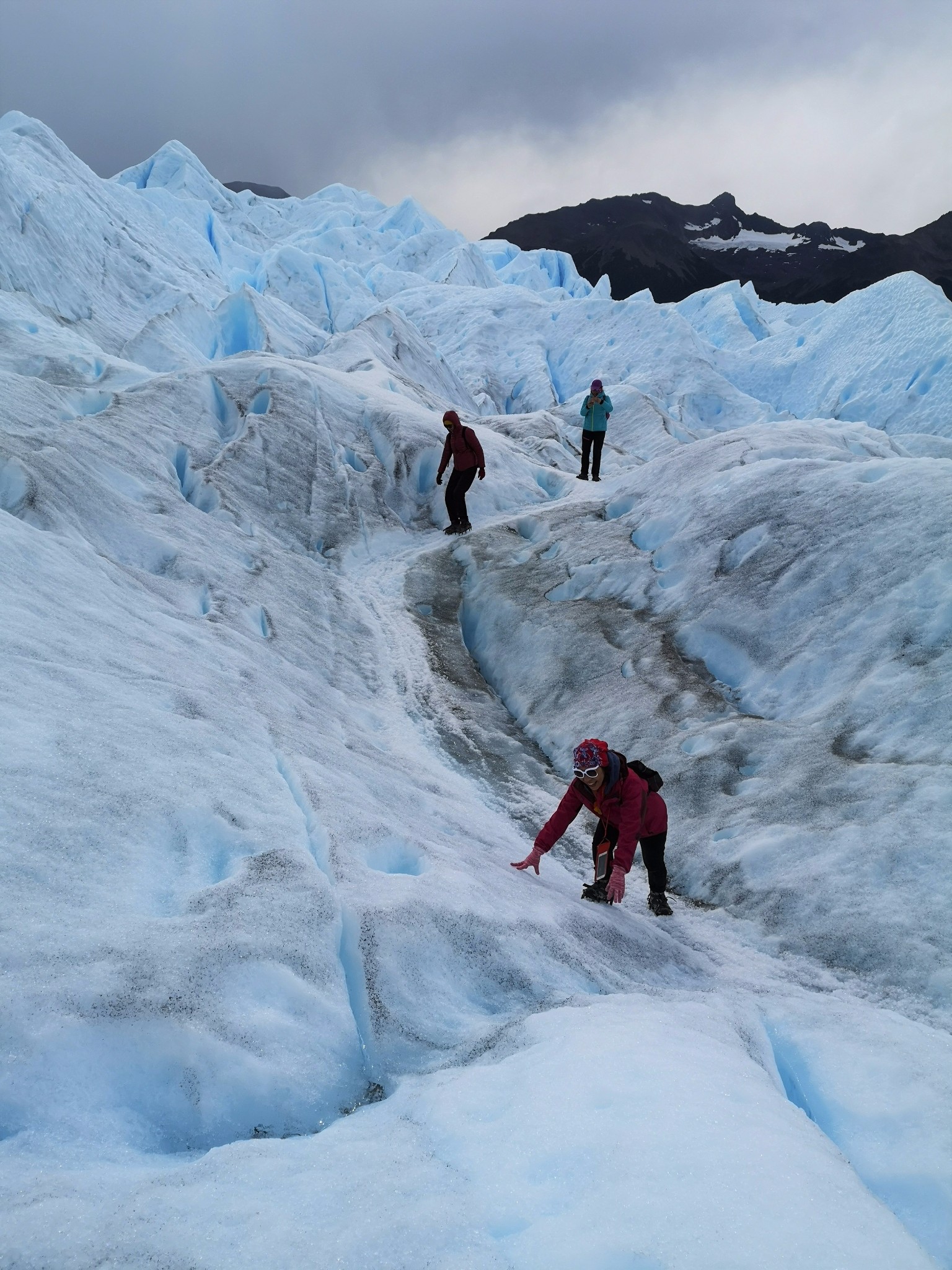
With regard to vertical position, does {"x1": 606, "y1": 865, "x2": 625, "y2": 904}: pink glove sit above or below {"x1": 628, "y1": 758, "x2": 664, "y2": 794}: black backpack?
below

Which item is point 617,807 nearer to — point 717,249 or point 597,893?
point 597,893

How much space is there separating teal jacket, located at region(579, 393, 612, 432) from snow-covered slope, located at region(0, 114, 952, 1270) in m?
1.22

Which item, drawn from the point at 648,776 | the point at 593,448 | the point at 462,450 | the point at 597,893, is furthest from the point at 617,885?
the point at 593,448

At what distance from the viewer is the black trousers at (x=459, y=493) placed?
10.4 m

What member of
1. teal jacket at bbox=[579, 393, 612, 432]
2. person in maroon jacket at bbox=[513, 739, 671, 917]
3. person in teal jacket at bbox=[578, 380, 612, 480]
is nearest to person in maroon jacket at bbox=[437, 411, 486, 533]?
person in teal jacket at bbox=[578, 380, 612, 480]

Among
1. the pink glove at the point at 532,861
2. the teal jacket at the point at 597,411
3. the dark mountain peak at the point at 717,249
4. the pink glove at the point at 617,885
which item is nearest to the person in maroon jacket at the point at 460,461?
the teal jacket at the point at 597,411

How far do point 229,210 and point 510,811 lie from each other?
155 feet

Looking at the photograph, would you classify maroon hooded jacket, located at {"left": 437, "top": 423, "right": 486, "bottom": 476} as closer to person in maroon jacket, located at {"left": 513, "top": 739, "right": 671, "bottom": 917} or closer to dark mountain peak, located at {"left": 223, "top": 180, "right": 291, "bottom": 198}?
person in maroon jacket, located at {"left": 513, "top": 739, "right": 671, "bottom": 917}

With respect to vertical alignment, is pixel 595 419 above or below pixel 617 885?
above

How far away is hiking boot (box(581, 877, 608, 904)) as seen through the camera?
4355 mm

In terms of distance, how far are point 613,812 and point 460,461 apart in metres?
6.93

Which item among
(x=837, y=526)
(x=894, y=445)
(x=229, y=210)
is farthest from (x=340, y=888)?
(x=229, y=210)

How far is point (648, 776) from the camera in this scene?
437 centimetres

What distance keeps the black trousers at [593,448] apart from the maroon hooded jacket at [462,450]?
2.52 metres
